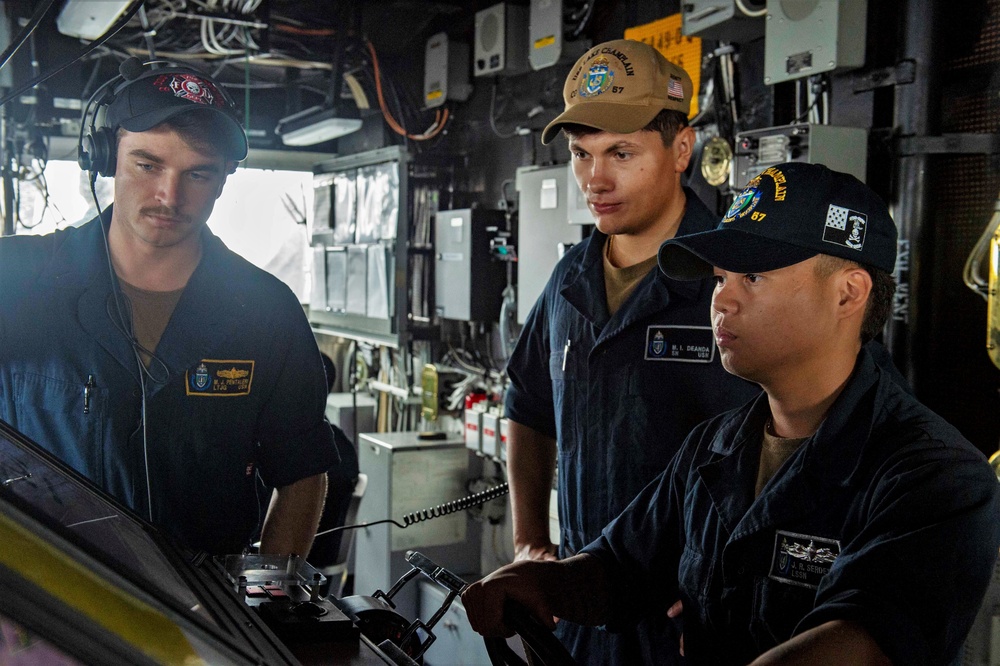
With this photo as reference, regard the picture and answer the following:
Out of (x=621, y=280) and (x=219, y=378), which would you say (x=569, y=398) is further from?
(x=219, y=378)

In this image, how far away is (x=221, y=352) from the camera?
1729 millimetres

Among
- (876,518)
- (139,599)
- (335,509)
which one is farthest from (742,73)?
(139,599)

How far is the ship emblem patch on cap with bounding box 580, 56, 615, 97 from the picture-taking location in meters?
2.03

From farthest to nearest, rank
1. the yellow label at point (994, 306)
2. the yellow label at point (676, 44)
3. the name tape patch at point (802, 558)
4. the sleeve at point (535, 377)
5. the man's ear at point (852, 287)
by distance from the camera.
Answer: the yellow label at point (676, 44) < the yellow label at point (994, 306) < the sleeve at point (535, 377) < the man's ear at point (852, 287) < the name tape patch at point (802, 558)

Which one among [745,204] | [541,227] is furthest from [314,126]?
[745,204]

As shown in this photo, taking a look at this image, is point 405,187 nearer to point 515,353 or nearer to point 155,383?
point 515,353

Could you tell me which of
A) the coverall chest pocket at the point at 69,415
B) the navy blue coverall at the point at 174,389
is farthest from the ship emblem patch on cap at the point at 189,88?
the coverall chest pocket at the point at 69,415

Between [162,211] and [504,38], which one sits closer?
[162,211]

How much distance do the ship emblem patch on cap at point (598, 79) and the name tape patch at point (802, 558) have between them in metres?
1.10

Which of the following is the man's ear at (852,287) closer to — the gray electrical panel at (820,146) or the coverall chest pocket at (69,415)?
the coverall chest pocket at (69,415)

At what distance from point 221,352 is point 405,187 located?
419 cm

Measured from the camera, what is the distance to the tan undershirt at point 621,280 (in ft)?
6.64

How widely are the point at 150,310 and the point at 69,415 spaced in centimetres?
24

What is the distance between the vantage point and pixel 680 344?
6.22 ft
